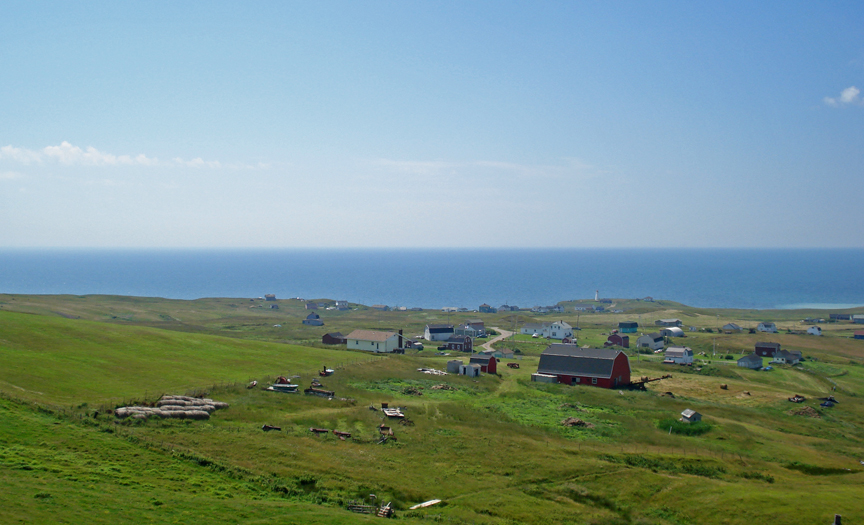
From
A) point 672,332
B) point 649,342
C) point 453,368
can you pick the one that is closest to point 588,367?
point 453,368

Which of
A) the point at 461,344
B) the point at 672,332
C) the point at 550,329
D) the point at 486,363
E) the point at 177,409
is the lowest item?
the point at 672,332

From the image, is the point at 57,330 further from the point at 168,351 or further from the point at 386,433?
the point at 386,433

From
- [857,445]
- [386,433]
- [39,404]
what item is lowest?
[857,445]

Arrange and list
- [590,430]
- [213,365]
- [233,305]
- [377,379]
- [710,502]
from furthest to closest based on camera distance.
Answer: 1. [233,305]
2. [377,379]
3. [213,365]
4. [590,430]
5. [710,502]

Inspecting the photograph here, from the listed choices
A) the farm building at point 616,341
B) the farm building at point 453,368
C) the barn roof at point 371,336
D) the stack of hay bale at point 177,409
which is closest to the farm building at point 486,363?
the farm building at point 453,368

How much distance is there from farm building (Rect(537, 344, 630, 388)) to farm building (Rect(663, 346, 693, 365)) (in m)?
24.2

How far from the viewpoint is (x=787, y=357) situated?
92.8 meters

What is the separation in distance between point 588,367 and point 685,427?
23.1 m

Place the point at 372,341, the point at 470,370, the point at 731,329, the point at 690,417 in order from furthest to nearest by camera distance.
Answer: the point at 731,329 → the point at 372,341 → the point at 470,370 → the point at 690,417

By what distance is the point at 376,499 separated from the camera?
2678 cm

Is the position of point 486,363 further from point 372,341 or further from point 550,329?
point 550,329

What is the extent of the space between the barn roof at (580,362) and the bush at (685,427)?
19.8 metres

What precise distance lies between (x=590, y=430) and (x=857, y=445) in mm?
23549

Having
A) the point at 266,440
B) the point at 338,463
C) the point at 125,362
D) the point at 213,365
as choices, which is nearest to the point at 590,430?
the point at 338,463
